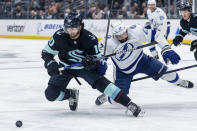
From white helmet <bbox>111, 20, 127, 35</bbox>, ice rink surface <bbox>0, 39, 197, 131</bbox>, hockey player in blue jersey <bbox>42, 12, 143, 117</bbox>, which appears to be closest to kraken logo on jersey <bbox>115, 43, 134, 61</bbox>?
white helmet <bbox>111, 20, 127, 35</bbox>

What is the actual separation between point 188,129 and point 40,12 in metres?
12.6

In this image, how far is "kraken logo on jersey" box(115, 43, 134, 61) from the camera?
15.2 feet

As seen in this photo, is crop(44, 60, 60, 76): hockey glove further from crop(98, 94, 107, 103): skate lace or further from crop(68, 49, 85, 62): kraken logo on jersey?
crop(98, 94, 107, 103): skate lace

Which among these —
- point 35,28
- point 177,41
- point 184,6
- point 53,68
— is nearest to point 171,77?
point 177,41

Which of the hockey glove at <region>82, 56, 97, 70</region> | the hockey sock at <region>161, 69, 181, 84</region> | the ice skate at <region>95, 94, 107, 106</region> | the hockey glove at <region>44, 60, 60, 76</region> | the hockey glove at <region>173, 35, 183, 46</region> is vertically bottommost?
the ice skate at <region>95, 94, 107, 106</region>

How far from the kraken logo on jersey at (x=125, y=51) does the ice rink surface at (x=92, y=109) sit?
1.60ft

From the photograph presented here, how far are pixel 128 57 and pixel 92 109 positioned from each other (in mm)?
616

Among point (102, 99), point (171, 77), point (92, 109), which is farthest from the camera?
point (171, 77)

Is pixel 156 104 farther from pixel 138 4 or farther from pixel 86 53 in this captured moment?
pixel 138 4

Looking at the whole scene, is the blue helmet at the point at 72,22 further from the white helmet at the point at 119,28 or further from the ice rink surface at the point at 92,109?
the ice rink surface at the point at 92,109

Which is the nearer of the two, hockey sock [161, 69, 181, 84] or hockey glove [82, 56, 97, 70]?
hockey glove [82, 56, 97, 70]

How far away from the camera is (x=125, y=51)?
4.64 m

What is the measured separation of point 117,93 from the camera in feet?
13.8

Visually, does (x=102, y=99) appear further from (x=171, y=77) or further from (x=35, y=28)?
(x=35, y=28)
